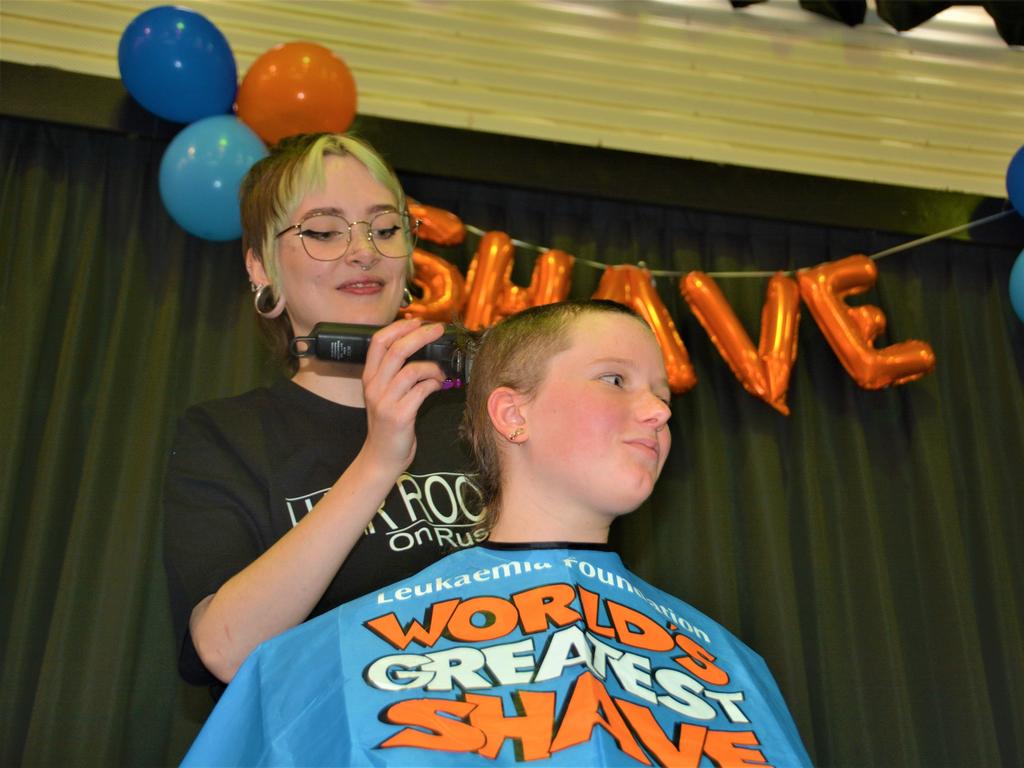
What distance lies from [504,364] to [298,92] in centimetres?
130

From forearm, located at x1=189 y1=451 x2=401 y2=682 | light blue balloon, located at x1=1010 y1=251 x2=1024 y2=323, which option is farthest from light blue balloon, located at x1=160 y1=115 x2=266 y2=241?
light blue balloon, located at x1=1010 y1=251 x2=1024 y2=323

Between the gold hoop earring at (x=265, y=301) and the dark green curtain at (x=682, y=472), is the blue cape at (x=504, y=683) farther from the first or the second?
the dark green curtain at (x=682, y=472)

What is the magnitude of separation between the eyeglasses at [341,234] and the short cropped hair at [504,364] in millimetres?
214

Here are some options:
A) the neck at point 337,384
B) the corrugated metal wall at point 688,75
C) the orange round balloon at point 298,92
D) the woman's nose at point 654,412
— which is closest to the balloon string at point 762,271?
the corrugated metal wall at point 688,75

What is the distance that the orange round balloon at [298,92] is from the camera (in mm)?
2564

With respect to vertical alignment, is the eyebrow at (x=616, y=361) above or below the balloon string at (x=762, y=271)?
below

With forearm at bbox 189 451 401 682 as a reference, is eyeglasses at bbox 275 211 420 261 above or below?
above

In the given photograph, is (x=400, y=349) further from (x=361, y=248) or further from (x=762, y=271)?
(x=762, y=271)

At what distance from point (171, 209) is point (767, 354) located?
1516 millimetres

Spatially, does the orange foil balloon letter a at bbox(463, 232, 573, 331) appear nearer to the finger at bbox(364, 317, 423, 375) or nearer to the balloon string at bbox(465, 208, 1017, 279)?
the balloon string at bbox(465, 208, 1017, 279)

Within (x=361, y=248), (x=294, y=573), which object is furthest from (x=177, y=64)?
(x=294, y=573)

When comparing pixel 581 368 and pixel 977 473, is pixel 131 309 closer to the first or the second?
pixel 581 368

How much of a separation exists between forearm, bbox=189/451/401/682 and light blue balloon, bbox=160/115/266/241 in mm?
1371

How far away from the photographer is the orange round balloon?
256 cm
